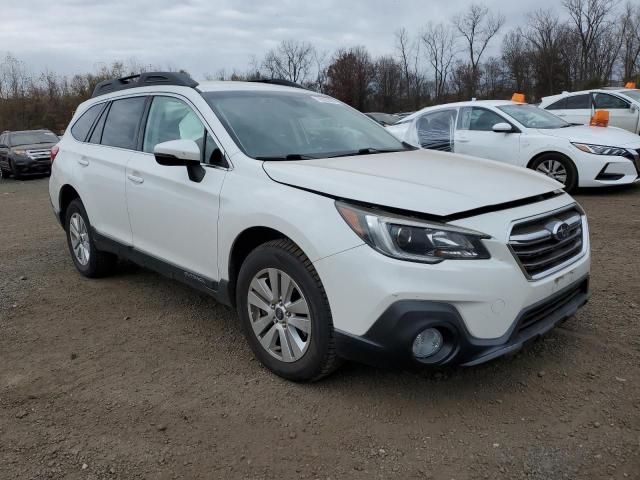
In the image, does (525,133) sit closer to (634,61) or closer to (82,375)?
(82,375)

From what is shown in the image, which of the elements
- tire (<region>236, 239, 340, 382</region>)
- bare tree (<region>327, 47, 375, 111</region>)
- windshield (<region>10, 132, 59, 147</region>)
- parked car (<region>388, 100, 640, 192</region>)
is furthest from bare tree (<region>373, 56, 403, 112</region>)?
tire (<region>236, 239, 340, 382</region>)

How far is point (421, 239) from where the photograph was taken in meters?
2.54

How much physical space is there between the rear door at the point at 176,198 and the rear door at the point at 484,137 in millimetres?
6026

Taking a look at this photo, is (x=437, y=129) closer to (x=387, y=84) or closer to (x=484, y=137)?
(x=484, y=137)

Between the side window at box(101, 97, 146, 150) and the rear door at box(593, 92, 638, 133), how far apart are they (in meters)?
11.4

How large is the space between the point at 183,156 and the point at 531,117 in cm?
721

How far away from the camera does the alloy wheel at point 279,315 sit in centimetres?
290

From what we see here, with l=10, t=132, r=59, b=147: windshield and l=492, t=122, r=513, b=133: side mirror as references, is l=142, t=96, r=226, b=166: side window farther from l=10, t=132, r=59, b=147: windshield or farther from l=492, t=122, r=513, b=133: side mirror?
l=10, t=132, r=59, b=147: windshield

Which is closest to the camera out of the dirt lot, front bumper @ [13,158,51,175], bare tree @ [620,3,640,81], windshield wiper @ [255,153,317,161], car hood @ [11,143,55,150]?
the dirt lot

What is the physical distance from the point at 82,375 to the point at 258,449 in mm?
1377

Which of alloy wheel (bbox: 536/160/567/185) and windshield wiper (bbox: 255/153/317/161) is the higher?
windshield wiper (bbox: 255/153/317/161)

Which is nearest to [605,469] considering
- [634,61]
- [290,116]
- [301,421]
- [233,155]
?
[301,421]

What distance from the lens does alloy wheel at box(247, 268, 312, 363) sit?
2.90 metres

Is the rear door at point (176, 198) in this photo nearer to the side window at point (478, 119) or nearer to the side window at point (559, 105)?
the side window at point (478, 119)
